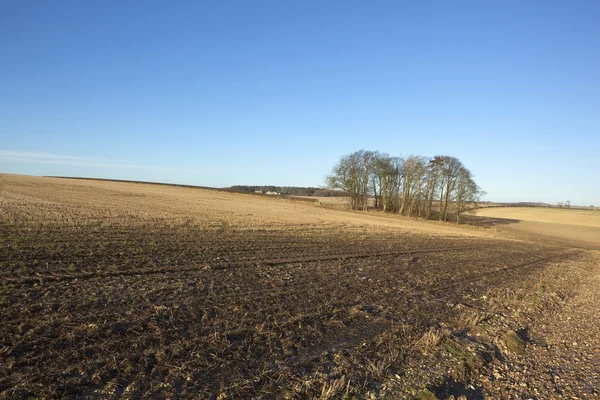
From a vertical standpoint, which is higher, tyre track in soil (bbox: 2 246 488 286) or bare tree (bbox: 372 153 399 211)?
bare tree (bbox: 372 153 399 211)

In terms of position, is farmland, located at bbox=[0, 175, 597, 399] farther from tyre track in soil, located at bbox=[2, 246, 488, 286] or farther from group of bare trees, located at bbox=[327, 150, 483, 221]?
group of bare trees, located at bbox=[327, 150, 483, 221]

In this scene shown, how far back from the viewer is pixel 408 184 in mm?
66438

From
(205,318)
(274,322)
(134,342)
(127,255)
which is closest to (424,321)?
(274,322)

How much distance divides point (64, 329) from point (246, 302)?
12.5ft

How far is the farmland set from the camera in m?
5.44

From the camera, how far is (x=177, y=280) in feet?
34.6

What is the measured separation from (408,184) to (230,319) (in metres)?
62.5

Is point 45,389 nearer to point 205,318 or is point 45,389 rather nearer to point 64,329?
point 64,329

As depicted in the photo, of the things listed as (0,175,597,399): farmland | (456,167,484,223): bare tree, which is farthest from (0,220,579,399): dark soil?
(456,167,484,223): bare tree

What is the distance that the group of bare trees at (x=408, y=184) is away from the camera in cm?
6216

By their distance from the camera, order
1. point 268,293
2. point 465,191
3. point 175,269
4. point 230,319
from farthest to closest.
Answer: point 465,191, point 175,269, point 268,293, point 230,319

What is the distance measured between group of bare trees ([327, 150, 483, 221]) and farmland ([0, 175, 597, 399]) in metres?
48.7

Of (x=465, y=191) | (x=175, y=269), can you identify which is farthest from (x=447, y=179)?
(x=175, y=269)

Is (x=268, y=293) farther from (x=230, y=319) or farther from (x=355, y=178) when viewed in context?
(x=355, y=178)
